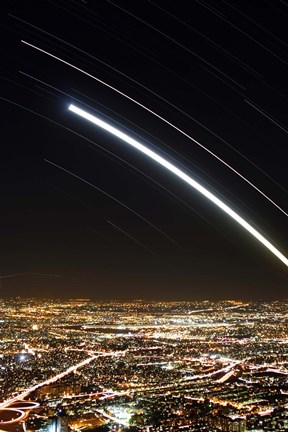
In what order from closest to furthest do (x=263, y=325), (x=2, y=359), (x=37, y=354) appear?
(x=2, y=359) < (x=37, y=354) < (x=263, y=325)

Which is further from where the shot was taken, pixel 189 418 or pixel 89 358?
pixel 89 358

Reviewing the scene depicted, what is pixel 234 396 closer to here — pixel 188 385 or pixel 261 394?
pixel 261 394

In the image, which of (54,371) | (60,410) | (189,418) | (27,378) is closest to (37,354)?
(54,371)

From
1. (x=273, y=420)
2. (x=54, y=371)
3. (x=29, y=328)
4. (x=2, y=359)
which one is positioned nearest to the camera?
(x=273, y=420)

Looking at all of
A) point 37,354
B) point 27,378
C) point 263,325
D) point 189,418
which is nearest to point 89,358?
point 37,354

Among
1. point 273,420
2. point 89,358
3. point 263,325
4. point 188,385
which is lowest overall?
point 273,420

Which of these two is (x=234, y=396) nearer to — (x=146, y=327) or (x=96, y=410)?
(x=96, y=410)

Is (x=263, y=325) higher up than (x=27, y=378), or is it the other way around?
(x=263, y=325)
